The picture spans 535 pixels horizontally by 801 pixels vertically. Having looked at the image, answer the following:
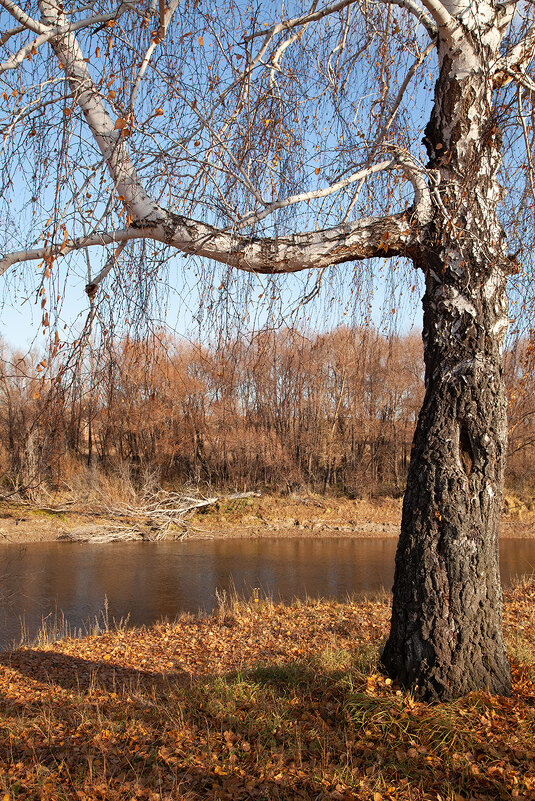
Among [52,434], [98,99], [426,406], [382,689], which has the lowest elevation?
[382,689]

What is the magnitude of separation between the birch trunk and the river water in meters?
7.29

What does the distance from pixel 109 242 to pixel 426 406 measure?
2.08 metres

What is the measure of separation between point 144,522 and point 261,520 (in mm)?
4792

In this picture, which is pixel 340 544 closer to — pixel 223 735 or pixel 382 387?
pixel 382 387

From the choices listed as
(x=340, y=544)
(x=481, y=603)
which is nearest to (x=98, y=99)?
(x=481, y=603)

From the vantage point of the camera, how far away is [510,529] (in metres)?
20.8

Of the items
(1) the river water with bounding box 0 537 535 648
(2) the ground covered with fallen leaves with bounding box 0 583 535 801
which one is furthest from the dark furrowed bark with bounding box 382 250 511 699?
(1) the river water with bounding box 0 537 535 648

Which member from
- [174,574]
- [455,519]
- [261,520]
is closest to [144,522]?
[261,520]

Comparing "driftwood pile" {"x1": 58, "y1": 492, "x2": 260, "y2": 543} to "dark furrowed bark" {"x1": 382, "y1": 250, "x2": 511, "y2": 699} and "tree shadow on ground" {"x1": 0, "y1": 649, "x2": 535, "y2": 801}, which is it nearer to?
"tree shadow on ground" {"x1": 0, "y1": 649, "x2": 535, "y2": 801}

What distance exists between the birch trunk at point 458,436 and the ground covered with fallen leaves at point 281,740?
0.28 meters

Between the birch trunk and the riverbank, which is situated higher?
A: the birch trunk

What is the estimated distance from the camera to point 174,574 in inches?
547

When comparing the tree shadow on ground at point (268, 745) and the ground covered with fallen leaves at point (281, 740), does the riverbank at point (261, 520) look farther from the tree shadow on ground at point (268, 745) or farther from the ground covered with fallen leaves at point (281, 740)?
the tree shadow on ground at point (268, 745)

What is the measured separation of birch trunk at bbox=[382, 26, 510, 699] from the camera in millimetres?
3078
